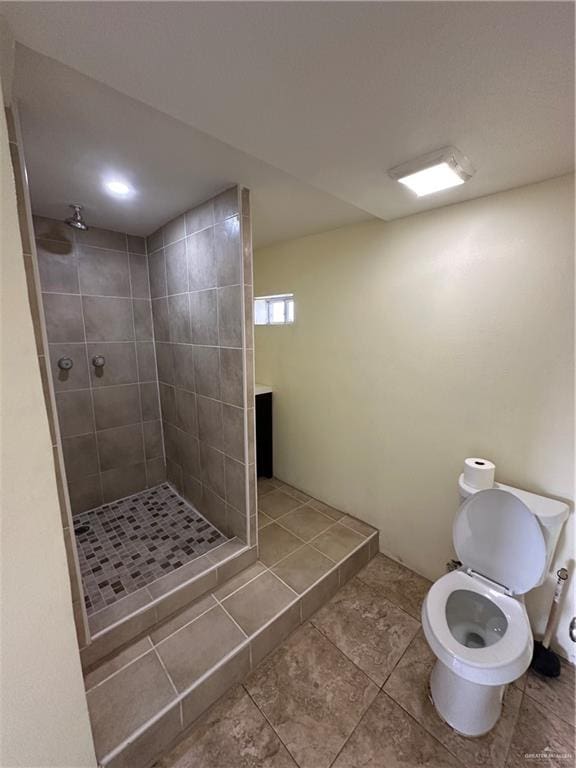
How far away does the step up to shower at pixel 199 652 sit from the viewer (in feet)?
3.79

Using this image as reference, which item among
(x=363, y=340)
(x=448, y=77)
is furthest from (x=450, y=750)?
(x=448, y=77)

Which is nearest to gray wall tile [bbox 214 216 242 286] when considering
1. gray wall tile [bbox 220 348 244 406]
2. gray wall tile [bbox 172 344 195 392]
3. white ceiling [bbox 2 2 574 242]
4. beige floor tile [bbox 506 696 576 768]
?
white ceiling [bbox 2 2 574 242]

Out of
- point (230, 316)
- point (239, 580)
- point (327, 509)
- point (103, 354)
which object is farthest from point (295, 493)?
point (103, 354)

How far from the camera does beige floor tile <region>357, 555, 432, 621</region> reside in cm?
183

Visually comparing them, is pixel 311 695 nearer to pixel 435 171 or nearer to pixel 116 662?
pixel 116 662

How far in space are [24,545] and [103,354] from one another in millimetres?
2110

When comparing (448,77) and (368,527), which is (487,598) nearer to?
(368,527)

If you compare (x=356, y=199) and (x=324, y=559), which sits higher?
(x=356, y=199)

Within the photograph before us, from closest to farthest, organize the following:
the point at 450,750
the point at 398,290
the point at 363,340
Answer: the point at 450,750 < the point at 398,290 < the point at 363,340

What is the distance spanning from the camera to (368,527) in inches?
89.4

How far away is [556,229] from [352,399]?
1399 mm

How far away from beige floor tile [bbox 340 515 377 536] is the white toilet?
75cm

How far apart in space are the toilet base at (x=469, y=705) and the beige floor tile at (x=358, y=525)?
3.06 ft

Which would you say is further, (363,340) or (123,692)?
(363,340)
